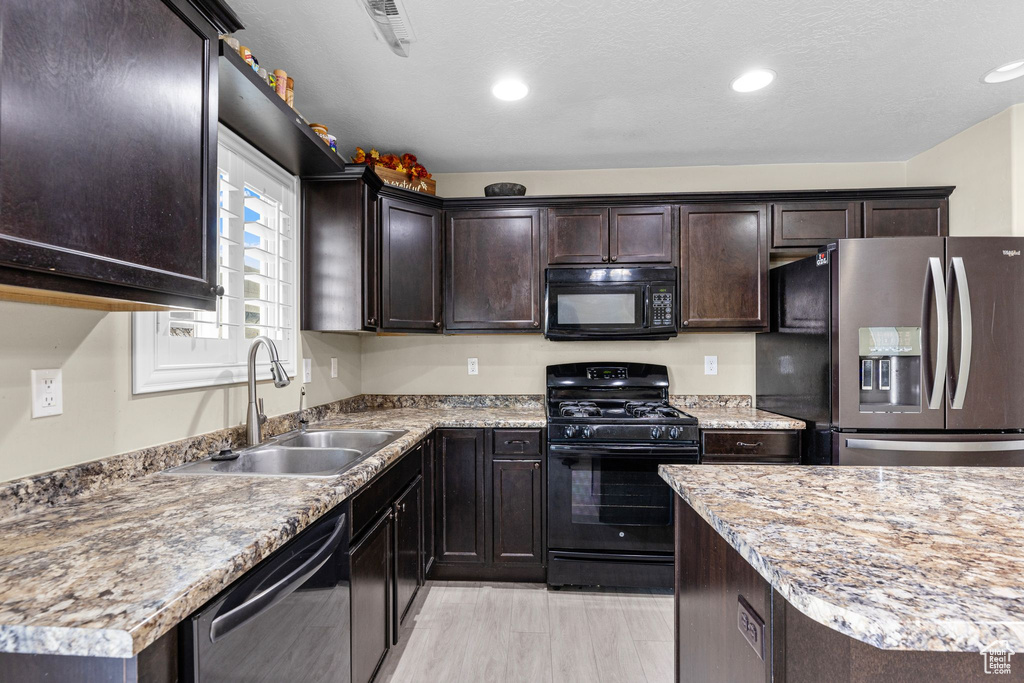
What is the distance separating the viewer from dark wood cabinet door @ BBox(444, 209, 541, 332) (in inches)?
112

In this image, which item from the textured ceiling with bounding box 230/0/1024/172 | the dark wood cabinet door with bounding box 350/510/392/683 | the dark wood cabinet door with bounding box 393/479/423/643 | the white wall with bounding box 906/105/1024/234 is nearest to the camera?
the dark wood cabinet door with bounding box 350/510/392/683

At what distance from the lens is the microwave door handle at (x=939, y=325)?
85.4 inches

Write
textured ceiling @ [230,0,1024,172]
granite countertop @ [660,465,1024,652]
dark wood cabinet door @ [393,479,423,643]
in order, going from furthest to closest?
dark wood cabinet door @ [393,479,423,643] → textured ceiling @ [230,0,1024,172] → granite countertop @ [660,465,1024,652]

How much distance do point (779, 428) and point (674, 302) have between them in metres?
0.87

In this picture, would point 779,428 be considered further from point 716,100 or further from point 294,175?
point 294,175

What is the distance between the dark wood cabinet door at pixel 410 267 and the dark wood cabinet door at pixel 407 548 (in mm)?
847

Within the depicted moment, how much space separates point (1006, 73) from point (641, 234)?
5.42 feet

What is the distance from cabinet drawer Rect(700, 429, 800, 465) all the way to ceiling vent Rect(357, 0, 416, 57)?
224cm

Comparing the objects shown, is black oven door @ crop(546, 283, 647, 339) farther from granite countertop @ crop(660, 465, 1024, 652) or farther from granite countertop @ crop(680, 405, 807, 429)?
granite countertop @ crop(660, 465, 1024, 652)

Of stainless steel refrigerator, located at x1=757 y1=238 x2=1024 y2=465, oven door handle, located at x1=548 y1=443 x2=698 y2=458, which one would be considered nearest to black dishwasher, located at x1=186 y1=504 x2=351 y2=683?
oven door handle, located at x1=548 y1=443 x2=698 y2=458

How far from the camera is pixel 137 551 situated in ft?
2.84

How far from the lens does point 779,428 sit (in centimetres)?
244

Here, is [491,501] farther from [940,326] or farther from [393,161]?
[940,326]

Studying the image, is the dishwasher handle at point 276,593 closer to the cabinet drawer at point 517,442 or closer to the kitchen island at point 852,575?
the kitchen island at point 852,575
